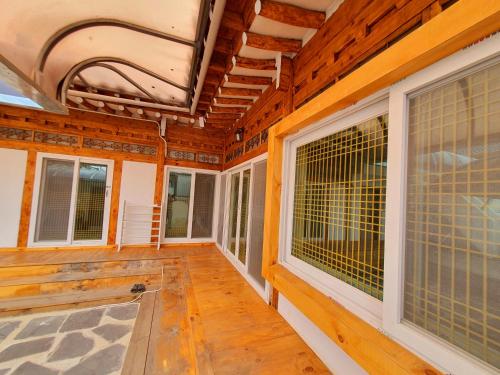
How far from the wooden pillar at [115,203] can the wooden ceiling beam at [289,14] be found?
14.2ft

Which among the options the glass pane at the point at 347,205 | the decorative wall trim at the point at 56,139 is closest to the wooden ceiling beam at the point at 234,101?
the glass pane at the point at 347,205

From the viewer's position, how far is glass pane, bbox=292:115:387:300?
128cm

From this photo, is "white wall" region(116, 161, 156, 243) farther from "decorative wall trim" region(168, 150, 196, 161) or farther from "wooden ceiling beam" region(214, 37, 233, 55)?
"wooden ceiling beam" region(214, 37, 233, 55)

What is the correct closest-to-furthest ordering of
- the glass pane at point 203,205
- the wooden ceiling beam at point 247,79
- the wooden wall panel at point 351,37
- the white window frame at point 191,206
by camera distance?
the wooden wall panel at point 351,37, the wooden ceiling beam at point 247,79, the white window frame at point 191,206, the glass pane at point 203,205

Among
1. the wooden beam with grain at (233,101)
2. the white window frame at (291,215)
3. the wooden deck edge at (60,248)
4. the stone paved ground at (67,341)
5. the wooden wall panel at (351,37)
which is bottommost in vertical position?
the stone paved ground at (67,341)

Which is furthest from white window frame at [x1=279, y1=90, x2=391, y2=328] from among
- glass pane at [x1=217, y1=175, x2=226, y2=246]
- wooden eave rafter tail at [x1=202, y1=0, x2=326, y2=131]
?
glass pane at [x1=217, y1=175, x2=226, y2=246]

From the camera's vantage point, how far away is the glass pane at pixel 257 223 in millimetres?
2877

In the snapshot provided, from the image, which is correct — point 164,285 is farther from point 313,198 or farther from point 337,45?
point 337,45

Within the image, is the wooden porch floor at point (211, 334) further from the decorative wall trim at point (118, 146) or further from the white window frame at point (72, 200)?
the decorative wall trim at point (118, 146)

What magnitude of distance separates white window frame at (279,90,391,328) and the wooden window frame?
5 cm

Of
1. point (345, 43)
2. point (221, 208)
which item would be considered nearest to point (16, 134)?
point (221, 208)

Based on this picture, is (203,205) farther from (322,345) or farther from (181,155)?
(322,345)

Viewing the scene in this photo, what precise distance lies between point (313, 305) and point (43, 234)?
5389mm

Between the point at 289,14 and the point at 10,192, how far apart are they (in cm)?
561
